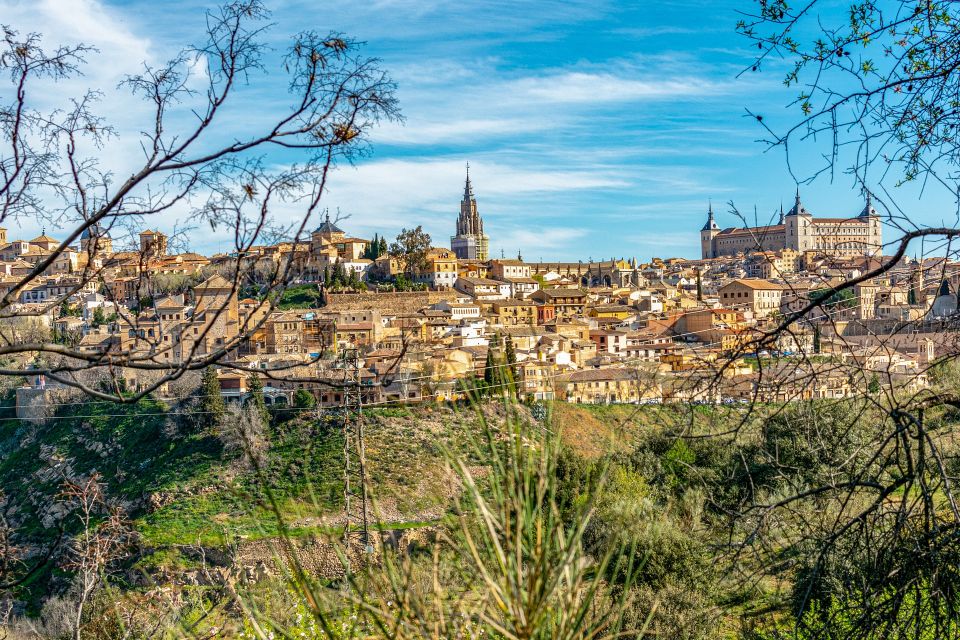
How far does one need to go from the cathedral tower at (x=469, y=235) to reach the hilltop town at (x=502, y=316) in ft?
0.70

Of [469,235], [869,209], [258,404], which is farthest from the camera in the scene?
[469,235]

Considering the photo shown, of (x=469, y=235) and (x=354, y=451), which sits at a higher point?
(x=469, y=235)

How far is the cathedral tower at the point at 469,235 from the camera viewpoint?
80.9 m

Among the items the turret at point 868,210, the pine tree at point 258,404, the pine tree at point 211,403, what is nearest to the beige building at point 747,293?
the pine tree at point 258,404

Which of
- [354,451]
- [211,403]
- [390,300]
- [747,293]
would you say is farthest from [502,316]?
[354,451]

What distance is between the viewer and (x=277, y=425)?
81.0ft

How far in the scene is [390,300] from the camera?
47.6 meters

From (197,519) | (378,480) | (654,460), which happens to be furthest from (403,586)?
(197,519)

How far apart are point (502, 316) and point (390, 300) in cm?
691

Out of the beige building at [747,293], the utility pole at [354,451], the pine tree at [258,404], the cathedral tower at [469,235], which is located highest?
the cathedral tower at [469,235]

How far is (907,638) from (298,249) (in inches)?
77.7

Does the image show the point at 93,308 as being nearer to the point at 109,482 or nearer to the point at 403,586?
the point at 109,482

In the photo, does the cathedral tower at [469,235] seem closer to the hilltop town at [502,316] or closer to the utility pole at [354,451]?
the hilltop town at [502,316]

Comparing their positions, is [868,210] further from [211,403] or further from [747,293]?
[747,293]
